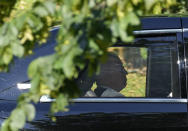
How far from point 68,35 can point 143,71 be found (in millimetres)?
1623

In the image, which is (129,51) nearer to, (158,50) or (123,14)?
(158,50)

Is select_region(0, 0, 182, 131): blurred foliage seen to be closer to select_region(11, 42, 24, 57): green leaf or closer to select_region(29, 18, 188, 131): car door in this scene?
select_region(11, 42, 24, 57): green leaf

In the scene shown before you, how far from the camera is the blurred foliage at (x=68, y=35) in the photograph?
1608 millimetres

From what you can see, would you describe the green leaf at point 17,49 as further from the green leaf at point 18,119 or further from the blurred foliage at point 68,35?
the green leaf at point 18,119

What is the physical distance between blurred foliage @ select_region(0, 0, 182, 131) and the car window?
1.37m

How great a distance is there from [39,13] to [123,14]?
0.32 metres

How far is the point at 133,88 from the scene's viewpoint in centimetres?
322

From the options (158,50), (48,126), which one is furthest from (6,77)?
(158,50)

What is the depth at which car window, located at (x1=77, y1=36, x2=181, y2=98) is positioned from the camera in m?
Answer: 3.20

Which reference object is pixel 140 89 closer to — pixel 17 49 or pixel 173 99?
pixel 173 99

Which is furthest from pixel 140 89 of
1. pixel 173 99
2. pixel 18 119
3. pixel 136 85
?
pixel 18 119

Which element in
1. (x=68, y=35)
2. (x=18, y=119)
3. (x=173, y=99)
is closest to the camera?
(x=68, y=35)

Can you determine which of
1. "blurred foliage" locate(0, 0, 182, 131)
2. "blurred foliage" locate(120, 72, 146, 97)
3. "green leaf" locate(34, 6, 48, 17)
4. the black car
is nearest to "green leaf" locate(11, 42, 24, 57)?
"blurred foliage" locate(0, 0, 182, 131)

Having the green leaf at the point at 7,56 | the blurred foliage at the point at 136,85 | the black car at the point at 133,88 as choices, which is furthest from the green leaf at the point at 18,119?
the blurred foliage at the point at 136,85
